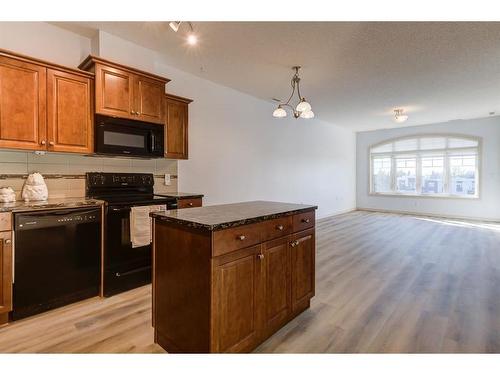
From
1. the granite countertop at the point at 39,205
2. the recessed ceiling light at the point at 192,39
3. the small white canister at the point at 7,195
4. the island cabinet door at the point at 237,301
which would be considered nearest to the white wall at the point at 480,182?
the recessed ceiling light at the point at 192,39

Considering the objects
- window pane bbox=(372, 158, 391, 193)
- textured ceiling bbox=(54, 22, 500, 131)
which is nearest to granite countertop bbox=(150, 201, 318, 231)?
textured ceiling bbox=(54, 22, 500, 131)

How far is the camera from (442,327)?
211cm

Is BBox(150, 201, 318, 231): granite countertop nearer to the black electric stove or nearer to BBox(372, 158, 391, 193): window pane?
the black electric stove

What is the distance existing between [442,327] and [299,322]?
3.66 feet

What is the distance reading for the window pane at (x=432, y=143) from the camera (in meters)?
7.54

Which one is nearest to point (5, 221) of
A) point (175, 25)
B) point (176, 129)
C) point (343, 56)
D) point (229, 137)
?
point (176, 129)

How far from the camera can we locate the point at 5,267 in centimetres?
207

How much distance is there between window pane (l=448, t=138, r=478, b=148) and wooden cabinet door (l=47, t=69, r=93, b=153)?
8.59m

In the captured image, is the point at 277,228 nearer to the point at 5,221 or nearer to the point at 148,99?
the point at 5,221

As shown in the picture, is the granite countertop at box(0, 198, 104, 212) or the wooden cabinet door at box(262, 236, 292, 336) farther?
the granite countertop at box(0, 198, 104, 212)

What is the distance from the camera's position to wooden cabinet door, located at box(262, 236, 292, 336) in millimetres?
1842

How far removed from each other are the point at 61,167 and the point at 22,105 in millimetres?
696

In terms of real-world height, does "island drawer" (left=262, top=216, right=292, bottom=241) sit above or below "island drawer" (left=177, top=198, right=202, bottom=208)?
below

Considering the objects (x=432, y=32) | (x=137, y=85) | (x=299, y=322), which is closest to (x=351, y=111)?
(x=432, y=32)
